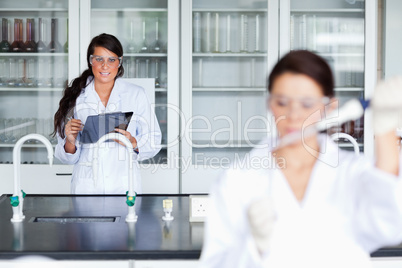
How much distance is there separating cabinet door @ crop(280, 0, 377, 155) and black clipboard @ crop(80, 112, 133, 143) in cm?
184

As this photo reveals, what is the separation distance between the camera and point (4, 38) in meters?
4.36

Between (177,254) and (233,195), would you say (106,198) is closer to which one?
(177,254)

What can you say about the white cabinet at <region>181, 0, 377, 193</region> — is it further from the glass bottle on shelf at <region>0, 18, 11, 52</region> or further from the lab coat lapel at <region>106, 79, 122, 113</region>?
the glass bottle on shelf at <region>0, 18, 11, 52</region>

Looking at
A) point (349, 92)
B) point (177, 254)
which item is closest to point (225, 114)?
point (349, 92)

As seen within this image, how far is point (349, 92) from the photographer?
452 centimetres

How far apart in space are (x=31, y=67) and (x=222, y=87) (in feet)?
4.75

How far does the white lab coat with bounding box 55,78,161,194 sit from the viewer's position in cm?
301

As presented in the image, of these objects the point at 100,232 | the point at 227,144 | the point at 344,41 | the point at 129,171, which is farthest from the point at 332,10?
the point at 100,232

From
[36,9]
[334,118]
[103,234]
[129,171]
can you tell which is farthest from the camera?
[36,9]

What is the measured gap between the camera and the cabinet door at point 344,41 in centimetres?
435

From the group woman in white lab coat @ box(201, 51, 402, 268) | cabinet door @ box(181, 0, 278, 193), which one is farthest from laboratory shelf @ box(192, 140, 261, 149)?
woman in white lab coat @ box(201, 51, 402, 268)

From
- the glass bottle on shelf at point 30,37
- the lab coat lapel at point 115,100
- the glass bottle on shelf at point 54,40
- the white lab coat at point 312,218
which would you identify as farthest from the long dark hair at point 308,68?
the glass bottle on shelf at point 30,37

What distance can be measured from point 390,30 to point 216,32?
1.40 meters

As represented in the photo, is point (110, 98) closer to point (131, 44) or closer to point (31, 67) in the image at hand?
point (131, 44)
